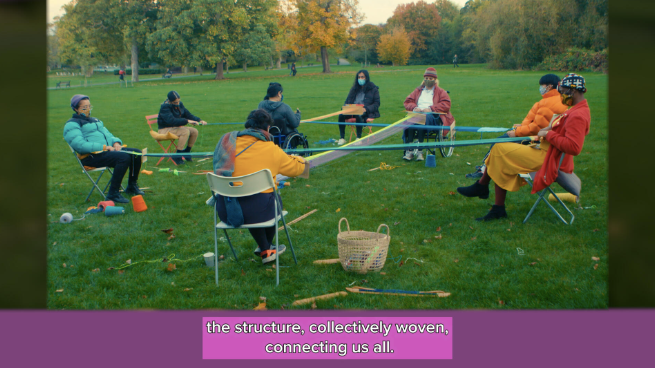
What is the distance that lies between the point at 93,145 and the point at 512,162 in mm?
5095

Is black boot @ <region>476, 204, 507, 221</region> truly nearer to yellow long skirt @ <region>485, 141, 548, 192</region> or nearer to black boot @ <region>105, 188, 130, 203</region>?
yellow long skirt @ <region>485, 141, 548, 192</region>

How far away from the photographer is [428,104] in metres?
8.70

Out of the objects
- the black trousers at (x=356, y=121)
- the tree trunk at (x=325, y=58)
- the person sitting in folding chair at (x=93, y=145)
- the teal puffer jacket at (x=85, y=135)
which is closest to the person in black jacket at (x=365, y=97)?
the black trousers at (x=356, y=121)

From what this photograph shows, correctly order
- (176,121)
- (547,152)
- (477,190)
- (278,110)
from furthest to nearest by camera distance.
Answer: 1. (176,121)
2. (278,110)
3. (477,190)
4. (547,152)

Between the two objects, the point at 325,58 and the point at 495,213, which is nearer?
the point at 495,213

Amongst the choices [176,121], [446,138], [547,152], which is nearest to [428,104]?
[446,138]

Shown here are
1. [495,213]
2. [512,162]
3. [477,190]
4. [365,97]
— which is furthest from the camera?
[365,97]

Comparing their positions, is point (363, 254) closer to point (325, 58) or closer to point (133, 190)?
point (133, 190)

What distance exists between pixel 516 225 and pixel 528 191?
4.69 feet

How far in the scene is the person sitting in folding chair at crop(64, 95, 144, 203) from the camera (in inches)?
245

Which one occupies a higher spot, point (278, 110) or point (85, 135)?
point (278, 110)

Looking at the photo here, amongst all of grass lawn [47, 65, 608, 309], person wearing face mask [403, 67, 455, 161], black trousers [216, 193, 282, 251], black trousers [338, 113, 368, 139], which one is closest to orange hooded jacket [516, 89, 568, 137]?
grass lawn [47, 65, 608, 309]

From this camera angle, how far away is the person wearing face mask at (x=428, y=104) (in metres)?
8.44
